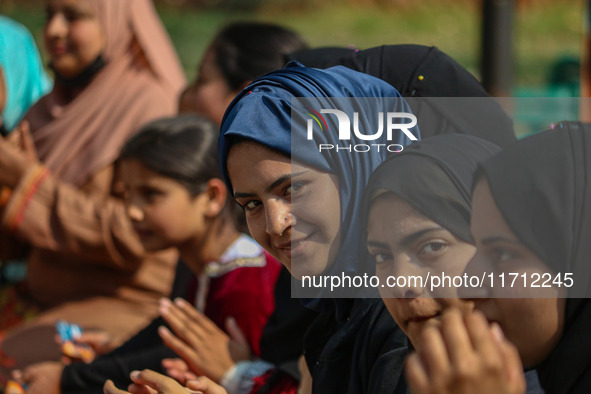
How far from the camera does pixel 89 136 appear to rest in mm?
3316

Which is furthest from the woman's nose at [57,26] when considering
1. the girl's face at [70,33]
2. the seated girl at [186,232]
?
the seated girl at [186,232]

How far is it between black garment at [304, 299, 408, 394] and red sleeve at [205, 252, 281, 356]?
1.88 ft

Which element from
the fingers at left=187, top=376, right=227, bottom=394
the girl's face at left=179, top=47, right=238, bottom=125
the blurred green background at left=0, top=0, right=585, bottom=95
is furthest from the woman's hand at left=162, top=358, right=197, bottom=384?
the blurred green background at left=0, top=0, right=585, bottom=95

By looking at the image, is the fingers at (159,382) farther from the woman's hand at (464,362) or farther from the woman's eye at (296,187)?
the woman's hand at (464,362)

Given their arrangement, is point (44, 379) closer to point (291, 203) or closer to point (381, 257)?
point (291, 203)

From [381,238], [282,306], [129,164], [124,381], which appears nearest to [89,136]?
[129,164]

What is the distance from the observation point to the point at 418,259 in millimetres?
1240

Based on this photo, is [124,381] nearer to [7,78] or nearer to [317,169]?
[317,169]

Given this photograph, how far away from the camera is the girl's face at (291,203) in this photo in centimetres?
143

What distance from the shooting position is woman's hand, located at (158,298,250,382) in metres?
1.93

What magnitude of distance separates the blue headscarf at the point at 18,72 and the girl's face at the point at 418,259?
2.60 m

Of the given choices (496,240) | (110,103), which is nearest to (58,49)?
(110,103)

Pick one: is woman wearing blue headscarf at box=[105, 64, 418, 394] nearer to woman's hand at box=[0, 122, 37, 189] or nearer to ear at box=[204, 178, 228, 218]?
ear at box=[204, 178, 228, 218]

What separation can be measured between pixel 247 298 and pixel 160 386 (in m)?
0.68
